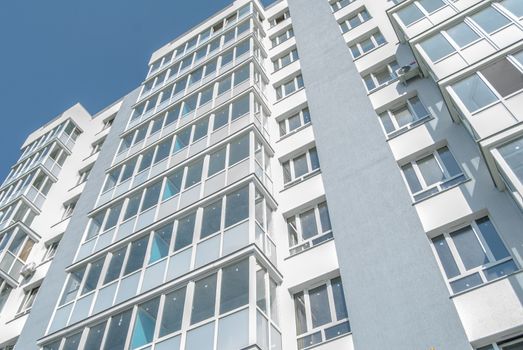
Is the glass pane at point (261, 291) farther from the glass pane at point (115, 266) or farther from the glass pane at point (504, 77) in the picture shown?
the glass pane at point (504, 77)

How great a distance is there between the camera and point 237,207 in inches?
604

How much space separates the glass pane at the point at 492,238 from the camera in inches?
446

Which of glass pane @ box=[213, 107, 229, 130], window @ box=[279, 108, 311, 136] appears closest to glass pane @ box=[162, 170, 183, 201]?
glass pane @ box=[213, 107, 229, 130]

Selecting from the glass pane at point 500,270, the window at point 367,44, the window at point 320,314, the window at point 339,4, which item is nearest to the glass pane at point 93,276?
the window at point 320,314

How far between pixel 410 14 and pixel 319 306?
1246cm

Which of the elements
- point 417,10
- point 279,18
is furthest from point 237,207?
point 279,18

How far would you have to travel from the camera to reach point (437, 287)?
11156 millimetres

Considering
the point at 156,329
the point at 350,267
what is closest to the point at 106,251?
the point at 156,329

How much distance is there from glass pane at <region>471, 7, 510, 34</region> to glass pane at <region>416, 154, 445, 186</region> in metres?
4.66

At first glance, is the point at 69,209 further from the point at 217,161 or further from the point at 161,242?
the point at 217,161

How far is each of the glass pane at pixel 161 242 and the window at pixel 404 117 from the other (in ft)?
27.7

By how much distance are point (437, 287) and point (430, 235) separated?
1.92 meters

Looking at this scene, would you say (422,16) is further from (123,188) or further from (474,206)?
(123,188)

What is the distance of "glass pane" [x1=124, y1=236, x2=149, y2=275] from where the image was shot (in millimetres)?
15781
